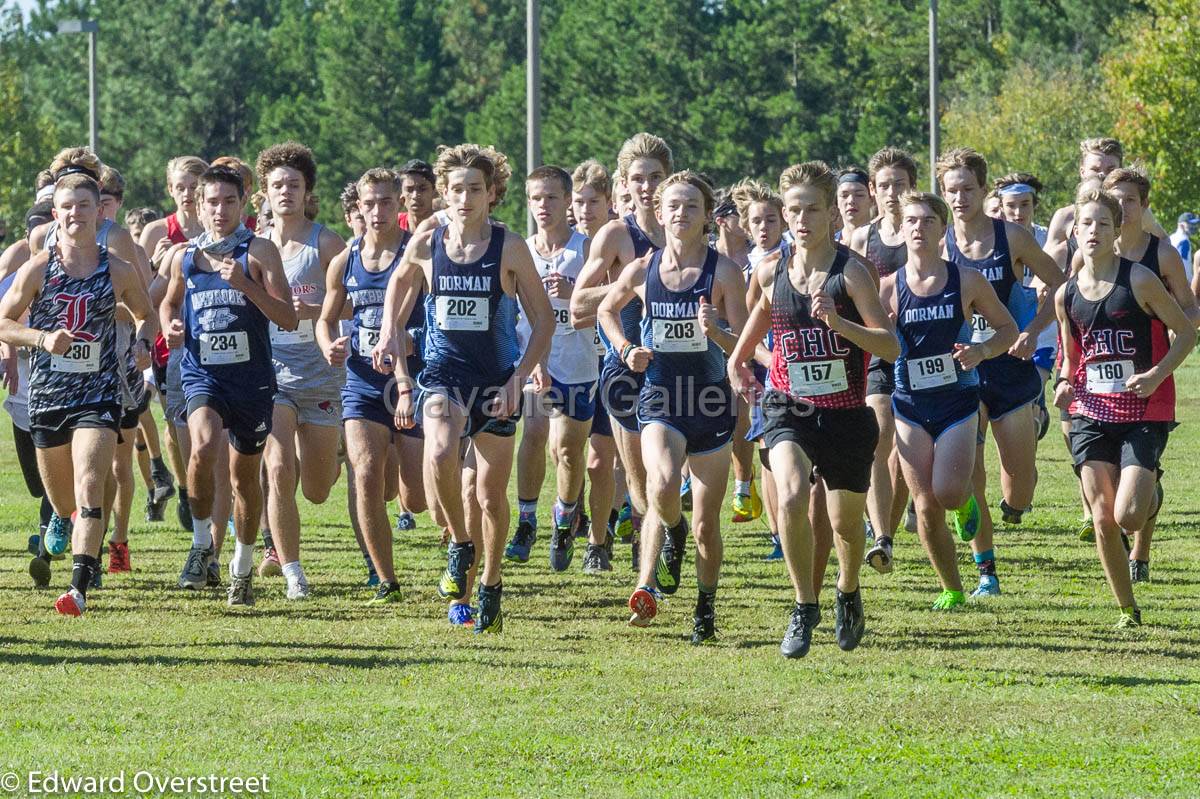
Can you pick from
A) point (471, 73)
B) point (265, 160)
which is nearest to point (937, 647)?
point (265, 160)

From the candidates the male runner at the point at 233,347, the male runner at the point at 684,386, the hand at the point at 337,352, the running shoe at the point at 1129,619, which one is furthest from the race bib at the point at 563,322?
the running shoe at the point at 1129,619

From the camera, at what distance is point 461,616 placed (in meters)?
8.95

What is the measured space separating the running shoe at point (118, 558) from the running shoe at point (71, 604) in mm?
1611

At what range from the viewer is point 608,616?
9.27 meters

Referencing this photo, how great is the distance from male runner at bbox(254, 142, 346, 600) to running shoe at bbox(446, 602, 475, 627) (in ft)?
3.88

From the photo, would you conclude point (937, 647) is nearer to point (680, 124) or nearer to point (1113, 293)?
point (1113, 293)

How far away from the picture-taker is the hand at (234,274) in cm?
938

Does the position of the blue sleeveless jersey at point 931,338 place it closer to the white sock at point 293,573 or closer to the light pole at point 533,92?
the white sock at point 293,573

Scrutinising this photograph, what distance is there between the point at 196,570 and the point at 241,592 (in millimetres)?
564

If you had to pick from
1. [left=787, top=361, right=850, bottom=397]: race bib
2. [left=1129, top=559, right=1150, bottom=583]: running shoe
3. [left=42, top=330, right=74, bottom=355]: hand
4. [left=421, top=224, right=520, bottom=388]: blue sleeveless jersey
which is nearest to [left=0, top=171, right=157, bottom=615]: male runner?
[left=42, top=330, right=74, bottom=355]: hand

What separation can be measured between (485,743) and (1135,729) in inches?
87.6

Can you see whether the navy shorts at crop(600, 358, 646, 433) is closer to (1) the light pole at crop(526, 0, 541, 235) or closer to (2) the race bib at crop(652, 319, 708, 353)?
(2) the race bib at crop(652, 319, 708, 353)

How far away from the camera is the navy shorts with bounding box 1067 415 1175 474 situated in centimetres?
861

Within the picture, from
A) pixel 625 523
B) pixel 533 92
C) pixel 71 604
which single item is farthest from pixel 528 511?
pixel 533 92
